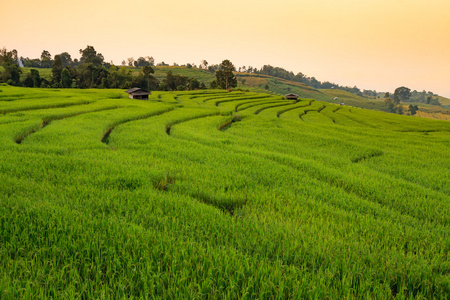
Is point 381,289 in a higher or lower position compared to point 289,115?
lower

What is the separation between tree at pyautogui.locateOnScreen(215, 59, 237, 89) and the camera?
8009cm

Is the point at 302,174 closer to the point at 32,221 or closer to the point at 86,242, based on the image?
the point at 86,242

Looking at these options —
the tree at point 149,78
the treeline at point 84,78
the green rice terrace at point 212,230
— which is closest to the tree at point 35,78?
the treeline at point 84,78

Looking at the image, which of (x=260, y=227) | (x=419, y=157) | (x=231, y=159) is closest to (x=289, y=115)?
(x=419, y=157)

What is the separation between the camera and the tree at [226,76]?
80.1m

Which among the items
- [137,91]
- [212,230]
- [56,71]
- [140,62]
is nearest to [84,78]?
[56,71]

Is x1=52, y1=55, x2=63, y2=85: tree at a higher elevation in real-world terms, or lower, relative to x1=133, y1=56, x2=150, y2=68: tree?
lower

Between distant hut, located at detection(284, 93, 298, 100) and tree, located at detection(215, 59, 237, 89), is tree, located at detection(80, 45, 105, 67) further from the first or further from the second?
distant hut, located at detection(284, 93, 298, 100)

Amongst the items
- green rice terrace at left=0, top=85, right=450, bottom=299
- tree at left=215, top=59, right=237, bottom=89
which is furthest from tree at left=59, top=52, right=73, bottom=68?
green rice terrace at left=0, top=85, right=450, bottom=299

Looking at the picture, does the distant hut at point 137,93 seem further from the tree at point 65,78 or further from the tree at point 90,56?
the tree at point 90,56

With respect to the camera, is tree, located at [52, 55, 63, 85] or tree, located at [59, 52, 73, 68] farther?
tree, located at [59, 52, 73, 68]

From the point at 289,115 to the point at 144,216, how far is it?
34819mm

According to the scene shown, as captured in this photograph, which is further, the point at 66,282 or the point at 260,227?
the point at 260,227

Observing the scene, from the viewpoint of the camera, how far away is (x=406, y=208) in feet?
17.4
